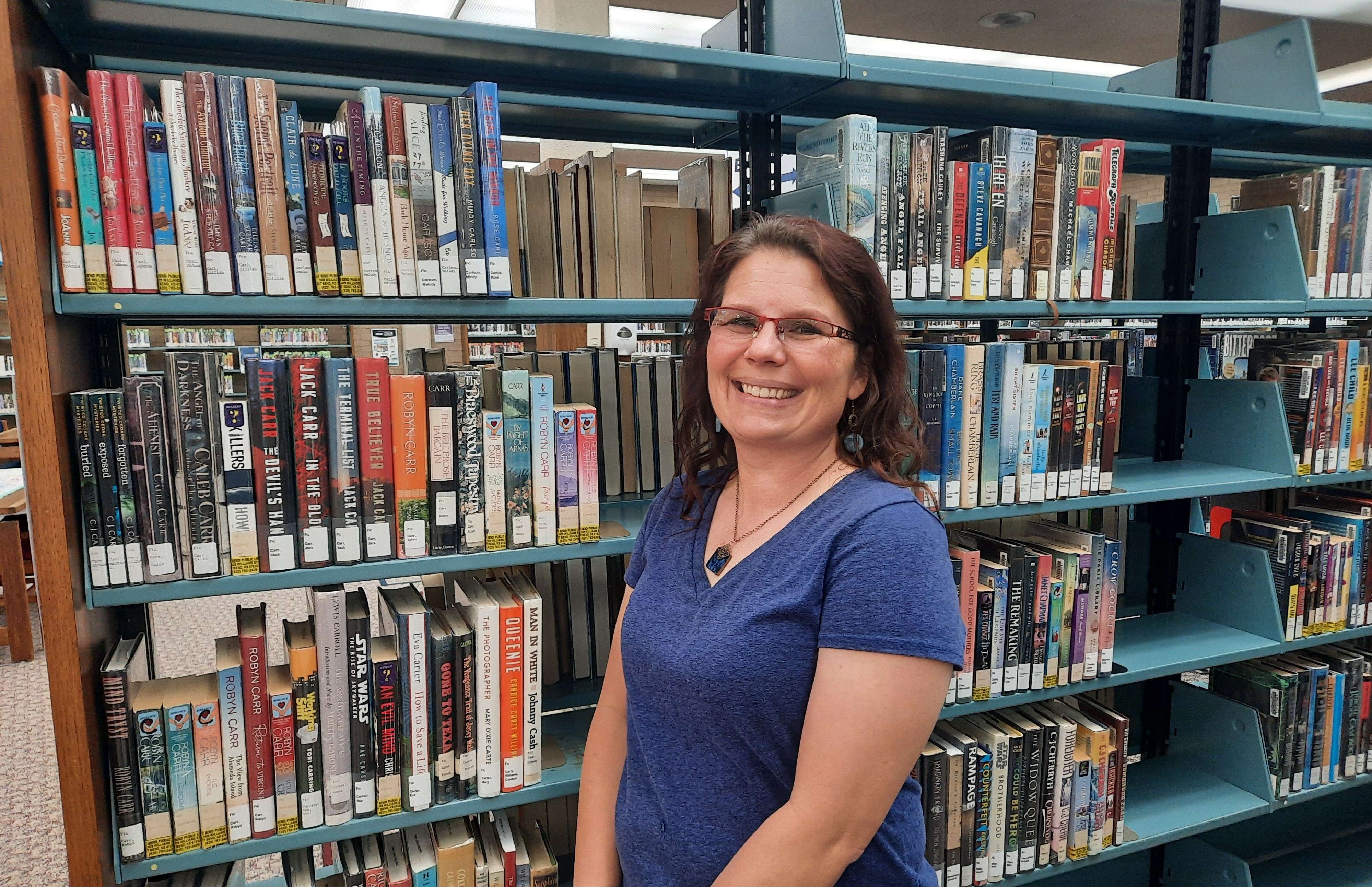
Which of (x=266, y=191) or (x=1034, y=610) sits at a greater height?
(x=266, y=191)

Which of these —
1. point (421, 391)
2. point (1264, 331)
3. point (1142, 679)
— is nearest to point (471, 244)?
point (421, 391)

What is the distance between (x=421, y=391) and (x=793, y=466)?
0.63 meters

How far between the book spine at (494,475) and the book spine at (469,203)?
219mm

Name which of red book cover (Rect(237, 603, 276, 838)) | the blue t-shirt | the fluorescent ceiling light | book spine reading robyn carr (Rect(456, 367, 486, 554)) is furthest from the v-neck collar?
the fluorescent ceiling light

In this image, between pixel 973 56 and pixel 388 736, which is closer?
pixel 388 736

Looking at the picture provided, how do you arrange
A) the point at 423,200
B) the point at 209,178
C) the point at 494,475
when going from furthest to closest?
1. the point at 494,475
2. the point at 423,200
3. the point at 209,178

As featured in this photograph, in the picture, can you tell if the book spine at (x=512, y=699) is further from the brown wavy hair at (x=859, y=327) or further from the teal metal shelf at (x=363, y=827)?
the brown wavy hair at (x=859, y=327)

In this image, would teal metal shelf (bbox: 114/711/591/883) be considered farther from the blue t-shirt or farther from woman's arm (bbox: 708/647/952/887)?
woman's arm (bbox: 708/647/952/887)

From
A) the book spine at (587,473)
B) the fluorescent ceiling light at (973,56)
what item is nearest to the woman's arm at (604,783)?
the book spine at (587,473)

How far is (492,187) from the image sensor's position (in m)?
1.34

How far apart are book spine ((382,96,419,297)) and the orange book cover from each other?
16 cm

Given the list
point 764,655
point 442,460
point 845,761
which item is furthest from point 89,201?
point 845,761

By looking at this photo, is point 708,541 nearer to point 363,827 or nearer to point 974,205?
point 363,827

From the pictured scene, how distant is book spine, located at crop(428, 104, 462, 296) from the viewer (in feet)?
4.31
